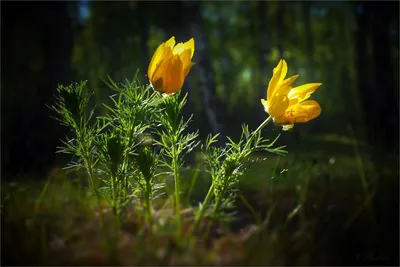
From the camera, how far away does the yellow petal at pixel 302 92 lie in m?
0.69

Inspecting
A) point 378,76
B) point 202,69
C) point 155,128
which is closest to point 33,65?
point 202,69

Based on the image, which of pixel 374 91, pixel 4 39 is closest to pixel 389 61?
pixel 374 91

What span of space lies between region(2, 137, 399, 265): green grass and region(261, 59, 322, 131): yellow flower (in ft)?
0.36

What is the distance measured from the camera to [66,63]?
7.29 ft

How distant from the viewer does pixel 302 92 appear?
0.70 meters

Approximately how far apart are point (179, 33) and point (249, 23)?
5.62m

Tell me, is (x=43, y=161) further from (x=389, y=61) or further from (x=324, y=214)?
(x=389, y=61)

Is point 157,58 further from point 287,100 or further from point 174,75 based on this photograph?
point 287,100

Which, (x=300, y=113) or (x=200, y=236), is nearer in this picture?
(x=300, y=113)

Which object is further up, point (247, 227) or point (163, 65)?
point (163, 65)

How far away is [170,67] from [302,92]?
0.23m

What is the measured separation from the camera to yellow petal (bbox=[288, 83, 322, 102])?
686 mm

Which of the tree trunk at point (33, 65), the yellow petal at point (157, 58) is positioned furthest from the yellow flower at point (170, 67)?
the tree trunk at point (33, 65)

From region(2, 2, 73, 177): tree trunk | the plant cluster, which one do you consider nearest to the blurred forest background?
region(2, 2, 73, 177): tree trunk
